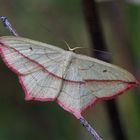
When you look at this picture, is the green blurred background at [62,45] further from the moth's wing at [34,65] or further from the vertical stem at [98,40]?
the moth's wing at [34,65]

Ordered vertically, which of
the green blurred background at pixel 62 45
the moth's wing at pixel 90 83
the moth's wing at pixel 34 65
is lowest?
the green blurred background at pixel 62 45

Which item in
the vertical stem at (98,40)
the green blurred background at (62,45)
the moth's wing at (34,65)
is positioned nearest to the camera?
the moth's wing at (34,65)

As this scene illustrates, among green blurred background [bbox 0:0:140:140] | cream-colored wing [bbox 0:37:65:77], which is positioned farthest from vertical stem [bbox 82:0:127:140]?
green blurred background [bbox 0:0:140:140]

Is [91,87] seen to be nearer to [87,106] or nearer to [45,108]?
[87,106]

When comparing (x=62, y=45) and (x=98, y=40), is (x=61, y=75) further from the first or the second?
(x=62, y=45)

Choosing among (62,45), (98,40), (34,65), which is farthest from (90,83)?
(62,45)

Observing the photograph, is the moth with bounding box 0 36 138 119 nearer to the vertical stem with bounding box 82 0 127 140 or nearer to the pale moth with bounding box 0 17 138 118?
the pale moth with bounding box 0 17 138 118

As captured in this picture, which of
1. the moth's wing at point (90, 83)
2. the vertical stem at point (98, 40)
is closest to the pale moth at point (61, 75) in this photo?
the moth's wing at point (90, 83)
